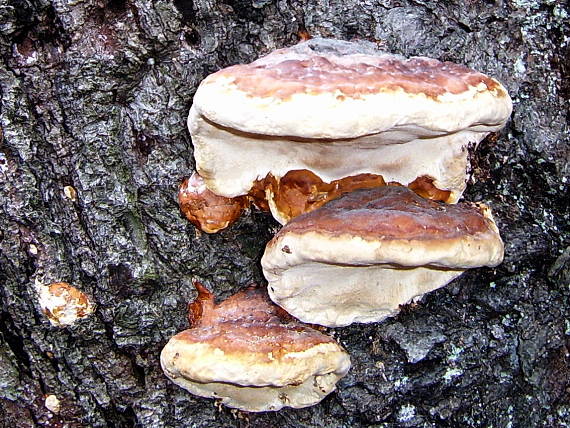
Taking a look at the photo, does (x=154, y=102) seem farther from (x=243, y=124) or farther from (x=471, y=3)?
(x=471, y=3)

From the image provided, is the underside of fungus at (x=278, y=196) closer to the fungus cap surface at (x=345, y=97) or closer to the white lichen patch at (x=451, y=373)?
the fungus cap surface at (x=345, y=97)

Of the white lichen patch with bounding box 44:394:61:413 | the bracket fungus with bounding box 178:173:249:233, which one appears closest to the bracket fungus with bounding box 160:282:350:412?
the bracket fungus with bounding box 178:173:249:233

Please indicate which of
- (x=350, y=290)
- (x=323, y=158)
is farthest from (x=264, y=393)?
(x=323, y=158)

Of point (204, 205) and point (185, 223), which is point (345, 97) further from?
point (185, 223)

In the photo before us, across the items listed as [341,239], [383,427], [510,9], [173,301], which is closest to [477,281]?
[383,427]

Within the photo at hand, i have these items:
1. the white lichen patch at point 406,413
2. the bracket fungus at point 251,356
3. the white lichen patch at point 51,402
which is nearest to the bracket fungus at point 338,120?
the bracket fungus at point 251,356

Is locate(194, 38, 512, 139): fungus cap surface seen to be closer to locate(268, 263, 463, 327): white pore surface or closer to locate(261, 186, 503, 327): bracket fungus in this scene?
locate(261, 186, 503, 327): bracket fungus
